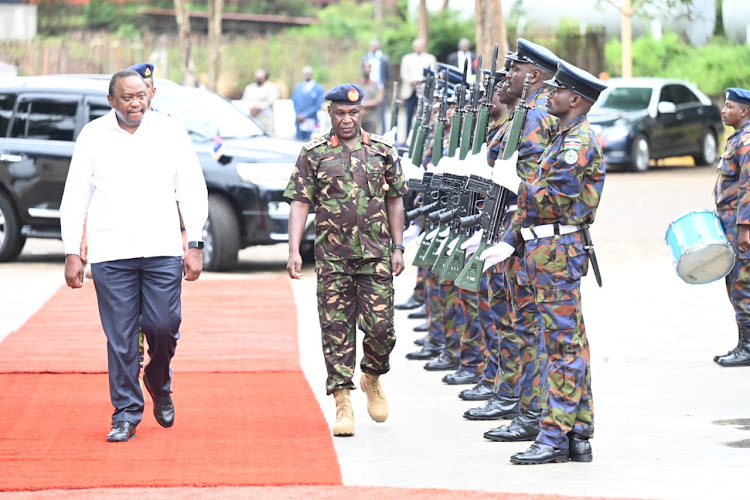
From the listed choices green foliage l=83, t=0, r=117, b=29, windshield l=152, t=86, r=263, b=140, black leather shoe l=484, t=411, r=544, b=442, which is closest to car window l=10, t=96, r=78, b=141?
windshield l=152, t=86, r=263, b=140

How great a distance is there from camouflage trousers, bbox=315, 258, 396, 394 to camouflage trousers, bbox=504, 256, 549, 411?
745 mm

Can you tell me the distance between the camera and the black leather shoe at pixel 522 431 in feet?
26.0

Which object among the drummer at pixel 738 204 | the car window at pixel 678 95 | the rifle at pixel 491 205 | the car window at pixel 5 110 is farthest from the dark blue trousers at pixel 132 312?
the car window at pixel 678 95

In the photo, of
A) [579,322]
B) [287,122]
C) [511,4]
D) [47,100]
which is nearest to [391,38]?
[511,4]

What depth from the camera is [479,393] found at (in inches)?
363

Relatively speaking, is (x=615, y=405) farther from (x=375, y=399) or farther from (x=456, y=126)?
(x=456, y=126)

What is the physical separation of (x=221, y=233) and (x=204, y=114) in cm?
163

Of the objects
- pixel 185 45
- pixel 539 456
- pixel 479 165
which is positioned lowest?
pixel 539 456

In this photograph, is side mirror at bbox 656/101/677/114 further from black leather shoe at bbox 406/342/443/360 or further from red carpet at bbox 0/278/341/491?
black leather shoe at bbox 406/342/443/360

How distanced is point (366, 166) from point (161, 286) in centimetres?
132

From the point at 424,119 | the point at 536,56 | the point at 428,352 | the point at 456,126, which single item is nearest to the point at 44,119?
the point at 424,119

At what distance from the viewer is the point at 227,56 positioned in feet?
173

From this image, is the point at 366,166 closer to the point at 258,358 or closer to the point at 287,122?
the point at 258,358

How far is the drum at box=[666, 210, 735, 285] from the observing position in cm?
962
